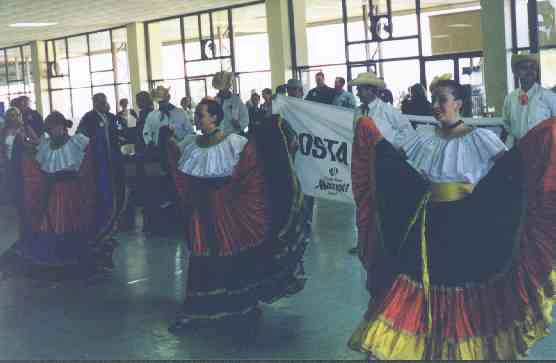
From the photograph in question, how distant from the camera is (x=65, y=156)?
7738 millimetres

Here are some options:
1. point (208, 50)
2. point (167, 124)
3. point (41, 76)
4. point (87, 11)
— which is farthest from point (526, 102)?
point (41, 76)

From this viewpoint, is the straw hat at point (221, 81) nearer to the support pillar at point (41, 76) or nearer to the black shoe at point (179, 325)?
the black shoe at point (179, 325)

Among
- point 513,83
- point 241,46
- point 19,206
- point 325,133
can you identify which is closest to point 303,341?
point 325,133

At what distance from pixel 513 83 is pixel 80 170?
964cm

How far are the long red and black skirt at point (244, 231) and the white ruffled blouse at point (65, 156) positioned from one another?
84.4 inches

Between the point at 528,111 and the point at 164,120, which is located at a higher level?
the point at 164,120

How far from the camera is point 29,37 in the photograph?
27719 millimetres

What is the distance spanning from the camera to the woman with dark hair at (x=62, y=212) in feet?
25.5

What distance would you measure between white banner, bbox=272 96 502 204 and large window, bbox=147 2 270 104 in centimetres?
1320

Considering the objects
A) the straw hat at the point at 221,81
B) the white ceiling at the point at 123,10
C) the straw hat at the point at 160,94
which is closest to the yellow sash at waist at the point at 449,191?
the straw hat at the point at 221,81

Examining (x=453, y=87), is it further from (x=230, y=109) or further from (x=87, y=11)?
(x=87, y=11)

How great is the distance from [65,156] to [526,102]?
162 inches

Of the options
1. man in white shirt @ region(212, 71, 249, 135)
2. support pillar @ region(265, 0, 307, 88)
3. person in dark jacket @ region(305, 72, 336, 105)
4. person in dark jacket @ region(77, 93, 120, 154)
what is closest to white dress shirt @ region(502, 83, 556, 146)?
person in dark jacket @ region(77, 93, 120, 154)

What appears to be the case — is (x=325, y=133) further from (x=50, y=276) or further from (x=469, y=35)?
(x=469, y=35)
